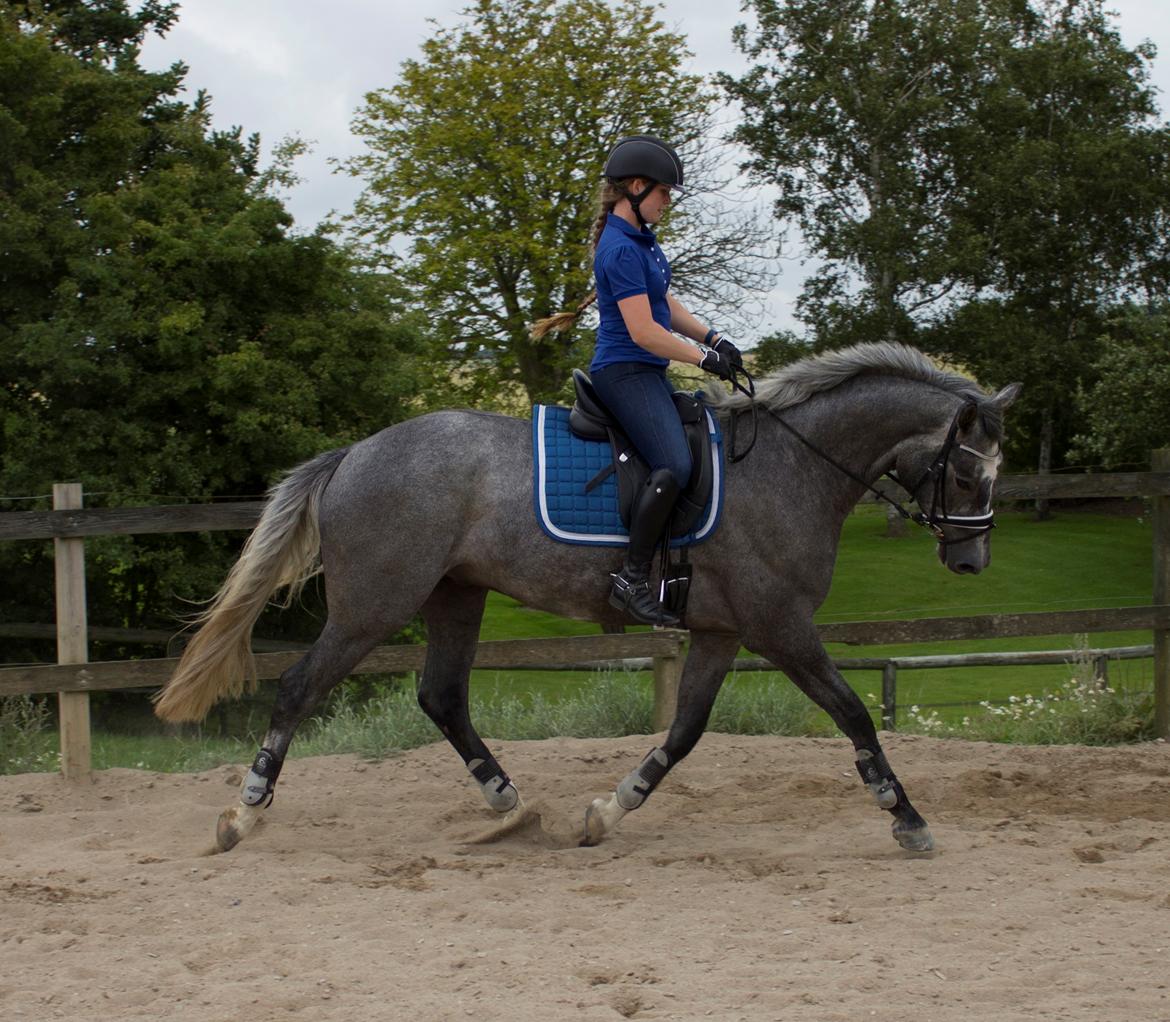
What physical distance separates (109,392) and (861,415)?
1277 cm

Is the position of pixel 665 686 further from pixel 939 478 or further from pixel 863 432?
pixel 939 478

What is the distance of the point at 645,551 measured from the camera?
5195mm

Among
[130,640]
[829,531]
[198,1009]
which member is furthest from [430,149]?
[198,1009]

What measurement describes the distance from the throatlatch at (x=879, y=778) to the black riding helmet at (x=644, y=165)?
96.3 inches

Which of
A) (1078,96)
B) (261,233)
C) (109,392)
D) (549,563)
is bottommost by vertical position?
(549,563)

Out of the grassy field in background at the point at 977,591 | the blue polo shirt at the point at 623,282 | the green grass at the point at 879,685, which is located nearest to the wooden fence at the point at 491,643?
the green grass at the point at 879,685

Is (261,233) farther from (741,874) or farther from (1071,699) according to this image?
(741,874)

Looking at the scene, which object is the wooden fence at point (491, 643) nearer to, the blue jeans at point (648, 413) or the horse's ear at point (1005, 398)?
the horse's ear at point (1005, 398)

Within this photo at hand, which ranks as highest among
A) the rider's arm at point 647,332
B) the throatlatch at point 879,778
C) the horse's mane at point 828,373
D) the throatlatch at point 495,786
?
the rider's arm at point 647,332

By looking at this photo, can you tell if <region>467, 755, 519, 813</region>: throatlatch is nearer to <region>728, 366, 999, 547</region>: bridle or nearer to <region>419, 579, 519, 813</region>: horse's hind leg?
<region>419, 579, 519, 813</region>: horse's hind leg

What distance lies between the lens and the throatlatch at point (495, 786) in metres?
5.71

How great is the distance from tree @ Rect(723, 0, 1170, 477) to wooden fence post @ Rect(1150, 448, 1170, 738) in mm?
24312

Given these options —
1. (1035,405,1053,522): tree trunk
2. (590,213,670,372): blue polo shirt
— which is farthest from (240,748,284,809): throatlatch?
(1035,405,1053,522): tree trunk

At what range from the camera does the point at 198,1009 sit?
3.48 m
